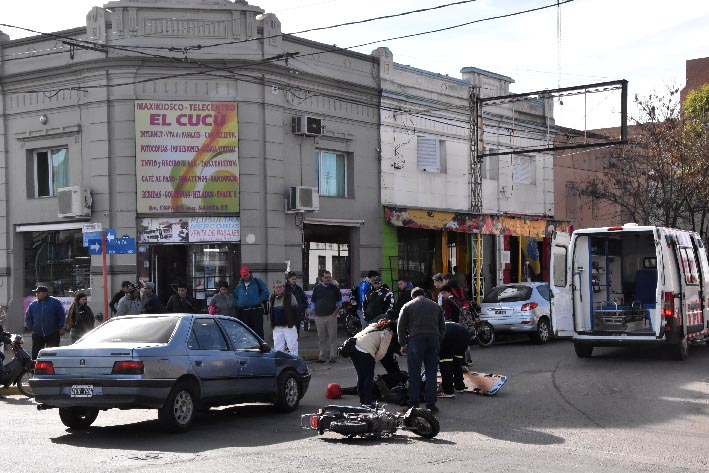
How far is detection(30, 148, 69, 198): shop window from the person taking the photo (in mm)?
25156

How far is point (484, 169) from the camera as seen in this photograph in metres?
33.2

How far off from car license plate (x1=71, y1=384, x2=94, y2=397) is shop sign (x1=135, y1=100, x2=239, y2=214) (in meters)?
13.0

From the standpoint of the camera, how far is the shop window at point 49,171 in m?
25.2

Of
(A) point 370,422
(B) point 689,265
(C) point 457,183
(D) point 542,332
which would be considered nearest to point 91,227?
(D) point 542,332

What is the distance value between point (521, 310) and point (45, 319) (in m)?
11.1

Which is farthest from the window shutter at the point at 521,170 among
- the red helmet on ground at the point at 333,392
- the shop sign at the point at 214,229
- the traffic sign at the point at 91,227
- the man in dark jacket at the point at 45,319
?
the red helmet on ground at the point at 333,392

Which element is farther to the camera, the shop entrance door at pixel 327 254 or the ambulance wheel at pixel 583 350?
the shop entrance door at pixel 327 254

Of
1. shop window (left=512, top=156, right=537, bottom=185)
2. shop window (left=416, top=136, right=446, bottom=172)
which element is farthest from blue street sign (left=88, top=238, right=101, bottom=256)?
shop window (left=512, top=156, right=537, bottom=185)

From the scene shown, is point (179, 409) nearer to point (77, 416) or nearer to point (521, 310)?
point (77, 416)

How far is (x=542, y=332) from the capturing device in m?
24.2

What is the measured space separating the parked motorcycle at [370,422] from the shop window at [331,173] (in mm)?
16082

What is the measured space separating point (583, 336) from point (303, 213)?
8.80m

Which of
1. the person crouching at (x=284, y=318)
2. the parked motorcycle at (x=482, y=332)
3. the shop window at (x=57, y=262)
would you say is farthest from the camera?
the shop window at (x=57, y=262)

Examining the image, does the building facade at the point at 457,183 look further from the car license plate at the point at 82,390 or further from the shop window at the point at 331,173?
the car license plate at the point at 82,390
